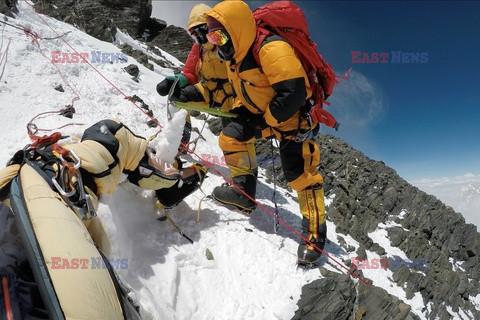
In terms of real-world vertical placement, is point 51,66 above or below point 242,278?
above

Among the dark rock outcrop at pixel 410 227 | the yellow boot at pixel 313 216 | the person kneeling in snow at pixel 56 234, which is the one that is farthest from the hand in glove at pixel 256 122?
the dark rock outcrop at pixel 410 227

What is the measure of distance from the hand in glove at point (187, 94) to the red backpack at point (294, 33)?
212 centimetres

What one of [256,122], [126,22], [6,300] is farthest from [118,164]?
[126,22]

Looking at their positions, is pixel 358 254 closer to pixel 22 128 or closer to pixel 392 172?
pixel 22 128

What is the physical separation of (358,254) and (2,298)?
20.5 feet

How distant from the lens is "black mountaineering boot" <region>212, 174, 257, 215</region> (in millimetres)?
4896

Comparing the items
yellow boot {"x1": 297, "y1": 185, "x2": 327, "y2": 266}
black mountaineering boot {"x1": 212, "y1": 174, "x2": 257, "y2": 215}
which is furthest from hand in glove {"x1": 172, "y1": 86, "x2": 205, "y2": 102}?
yellow boot {"x1": 297, "y1": 185, "x2": 327, "y2": 266}

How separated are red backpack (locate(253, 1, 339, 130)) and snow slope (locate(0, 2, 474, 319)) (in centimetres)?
171

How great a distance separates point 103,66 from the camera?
26.9 ft

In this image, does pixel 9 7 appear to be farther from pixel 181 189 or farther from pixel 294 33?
pixel 294 33

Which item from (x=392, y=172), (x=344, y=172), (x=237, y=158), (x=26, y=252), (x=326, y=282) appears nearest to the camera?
(x=26, y=252)

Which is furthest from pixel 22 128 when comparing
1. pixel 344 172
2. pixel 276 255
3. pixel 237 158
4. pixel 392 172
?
pixel 392 172

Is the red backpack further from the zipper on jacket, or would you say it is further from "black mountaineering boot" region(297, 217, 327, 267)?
"black mountaineering boot" region(297, 217, 327, 267)

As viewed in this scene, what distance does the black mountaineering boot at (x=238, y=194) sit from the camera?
16.1 feet
